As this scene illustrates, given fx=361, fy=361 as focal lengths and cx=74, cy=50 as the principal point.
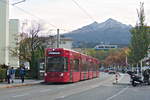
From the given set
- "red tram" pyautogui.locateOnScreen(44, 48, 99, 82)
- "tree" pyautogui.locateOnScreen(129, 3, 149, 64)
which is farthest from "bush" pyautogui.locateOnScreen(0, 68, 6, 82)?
"tree" pyautogui.locateOnScreen(129, 3, 149, 64)

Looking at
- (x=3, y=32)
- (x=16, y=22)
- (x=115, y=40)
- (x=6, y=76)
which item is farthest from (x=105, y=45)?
(x=6, y=76)

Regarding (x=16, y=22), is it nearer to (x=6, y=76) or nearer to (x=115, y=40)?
(x=6, y=76)

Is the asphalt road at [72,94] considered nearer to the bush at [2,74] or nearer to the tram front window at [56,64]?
the tram front window at [56,64]

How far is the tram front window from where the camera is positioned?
35.9 meters

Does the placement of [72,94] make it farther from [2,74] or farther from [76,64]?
[76,64]

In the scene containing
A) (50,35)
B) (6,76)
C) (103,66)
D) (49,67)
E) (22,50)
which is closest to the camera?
(49,67)

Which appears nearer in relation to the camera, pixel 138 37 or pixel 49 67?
pixel 49 67

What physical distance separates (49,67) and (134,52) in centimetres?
1694

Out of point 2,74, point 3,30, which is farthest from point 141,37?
point 3,30

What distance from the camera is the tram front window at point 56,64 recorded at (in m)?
35.9

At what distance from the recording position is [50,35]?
225 feet

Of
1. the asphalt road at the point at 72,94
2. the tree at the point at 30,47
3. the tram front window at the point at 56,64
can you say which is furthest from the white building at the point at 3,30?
the asphalt road at the point at 72,94

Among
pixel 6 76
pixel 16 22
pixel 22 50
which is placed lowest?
pixel 6 76

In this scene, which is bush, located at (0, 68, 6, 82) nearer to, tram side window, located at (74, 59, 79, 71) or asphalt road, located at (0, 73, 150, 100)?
tram side window, located at (74, 59, 79, 71)
